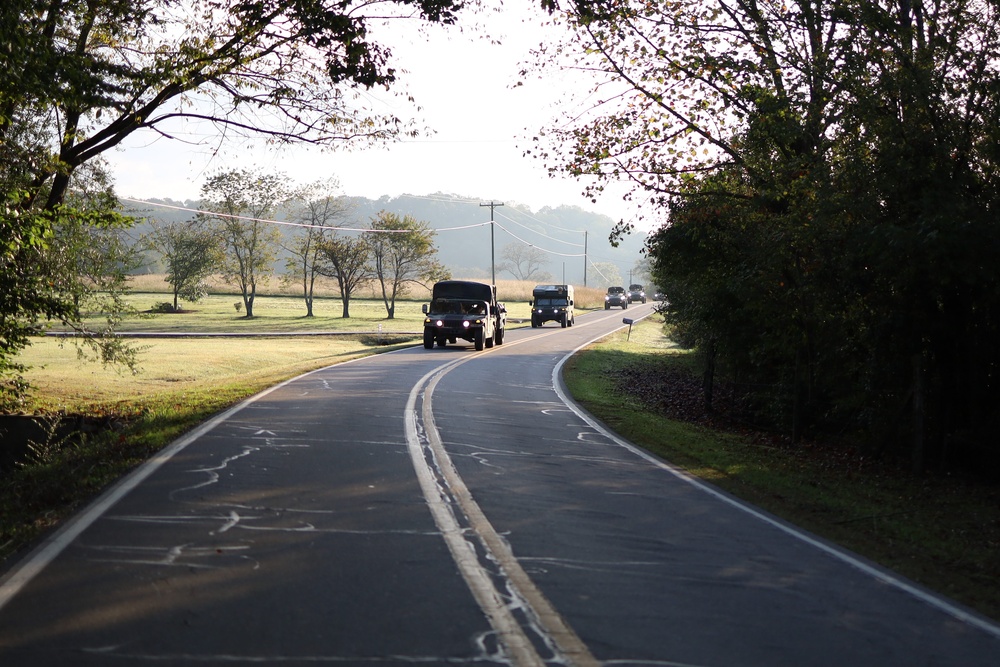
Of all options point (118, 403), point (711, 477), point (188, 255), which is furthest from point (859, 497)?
point (188, 255)

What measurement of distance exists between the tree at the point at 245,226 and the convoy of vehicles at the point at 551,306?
82.6 feet

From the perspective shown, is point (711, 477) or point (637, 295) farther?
point (637, 295)

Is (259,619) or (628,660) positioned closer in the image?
(628,660)

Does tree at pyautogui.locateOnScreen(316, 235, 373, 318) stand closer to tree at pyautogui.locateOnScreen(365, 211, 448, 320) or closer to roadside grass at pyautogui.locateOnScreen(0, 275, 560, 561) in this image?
tree at pyautogui.locateOnScreen(365, 211, 448, 320)

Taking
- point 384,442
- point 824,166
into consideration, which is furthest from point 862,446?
point 384,442

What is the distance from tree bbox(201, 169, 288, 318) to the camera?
238 ft

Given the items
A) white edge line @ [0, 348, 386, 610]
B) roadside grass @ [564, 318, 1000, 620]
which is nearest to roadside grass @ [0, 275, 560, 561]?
white edge line @ [0, 348, 386, 610]

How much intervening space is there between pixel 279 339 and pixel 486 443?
36537 mm

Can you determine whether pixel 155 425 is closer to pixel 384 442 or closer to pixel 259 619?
pixel 384 442

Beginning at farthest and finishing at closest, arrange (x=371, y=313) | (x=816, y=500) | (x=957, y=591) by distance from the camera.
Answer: (x=371, y=313)
(x=816, y=500)
(x=957, y=591)

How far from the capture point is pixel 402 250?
244 feet

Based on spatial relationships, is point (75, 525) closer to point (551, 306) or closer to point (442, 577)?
point (442, 577)

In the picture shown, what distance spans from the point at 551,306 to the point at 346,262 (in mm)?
21627

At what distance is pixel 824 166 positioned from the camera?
45.8 feet
